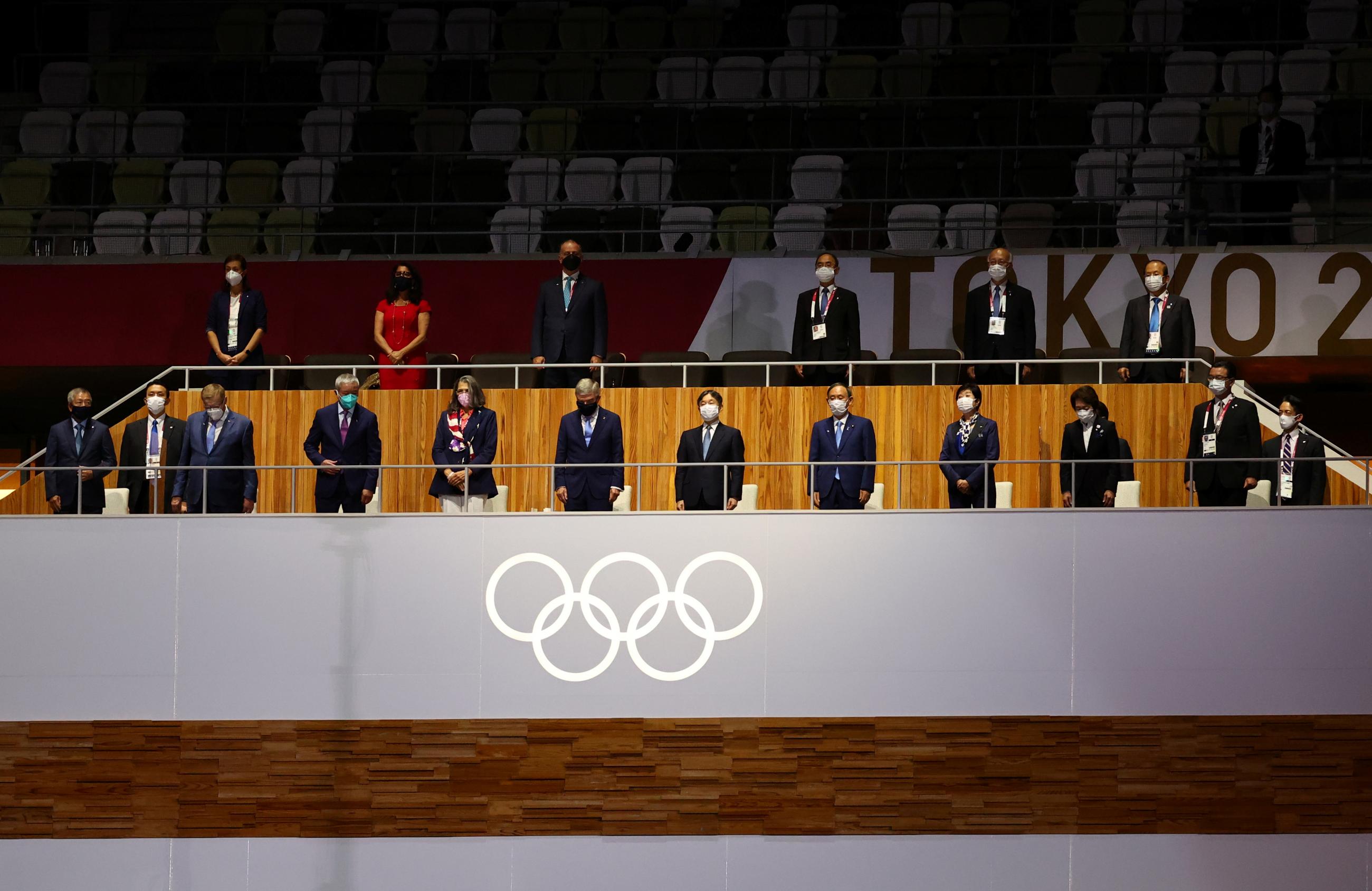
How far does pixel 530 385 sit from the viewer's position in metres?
9.58

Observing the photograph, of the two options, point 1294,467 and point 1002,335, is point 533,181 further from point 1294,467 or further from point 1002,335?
point 1294,467

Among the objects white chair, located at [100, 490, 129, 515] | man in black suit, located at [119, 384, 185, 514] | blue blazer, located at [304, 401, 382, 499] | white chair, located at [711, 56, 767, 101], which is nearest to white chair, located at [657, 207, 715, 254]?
white chair, located at [711, 56, 767, 101]

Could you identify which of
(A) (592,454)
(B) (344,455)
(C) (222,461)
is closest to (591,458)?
(A) (592,454)

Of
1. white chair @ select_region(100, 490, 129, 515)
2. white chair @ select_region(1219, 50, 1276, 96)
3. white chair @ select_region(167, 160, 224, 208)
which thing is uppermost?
white chair @ select_region(1219, 50, 1276, 96)

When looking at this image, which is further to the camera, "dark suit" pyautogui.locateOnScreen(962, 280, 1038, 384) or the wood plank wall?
"dark suit" pyautogui.locateOnScreen(962, 280, 1038, 384)

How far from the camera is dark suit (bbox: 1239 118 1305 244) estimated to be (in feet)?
34.6

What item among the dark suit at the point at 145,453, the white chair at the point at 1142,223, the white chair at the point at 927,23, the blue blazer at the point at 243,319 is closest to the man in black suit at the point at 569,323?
the blue blazer at the point at 243,319

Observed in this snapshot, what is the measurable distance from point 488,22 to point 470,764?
809cm

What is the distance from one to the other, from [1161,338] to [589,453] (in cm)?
339

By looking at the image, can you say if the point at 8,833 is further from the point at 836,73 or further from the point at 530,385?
the point at 836,73

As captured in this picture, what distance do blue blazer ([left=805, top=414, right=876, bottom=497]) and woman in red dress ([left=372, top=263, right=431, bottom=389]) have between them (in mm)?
2664

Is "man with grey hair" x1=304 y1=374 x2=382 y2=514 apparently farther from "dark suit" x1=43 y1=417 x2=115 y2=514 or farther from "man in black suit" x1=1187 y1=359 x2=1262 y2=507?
"man in black suit" x1=1187 y1=359 x2=1262 y2=507

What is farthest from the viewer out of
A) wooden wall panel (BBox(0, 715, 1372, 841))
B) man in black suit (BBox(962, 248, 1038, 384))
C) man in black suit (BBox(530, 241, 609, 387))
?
man in black suit (BBox(530, 241, 609, 387))

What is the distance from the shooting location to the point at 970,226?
11469 millimetres
